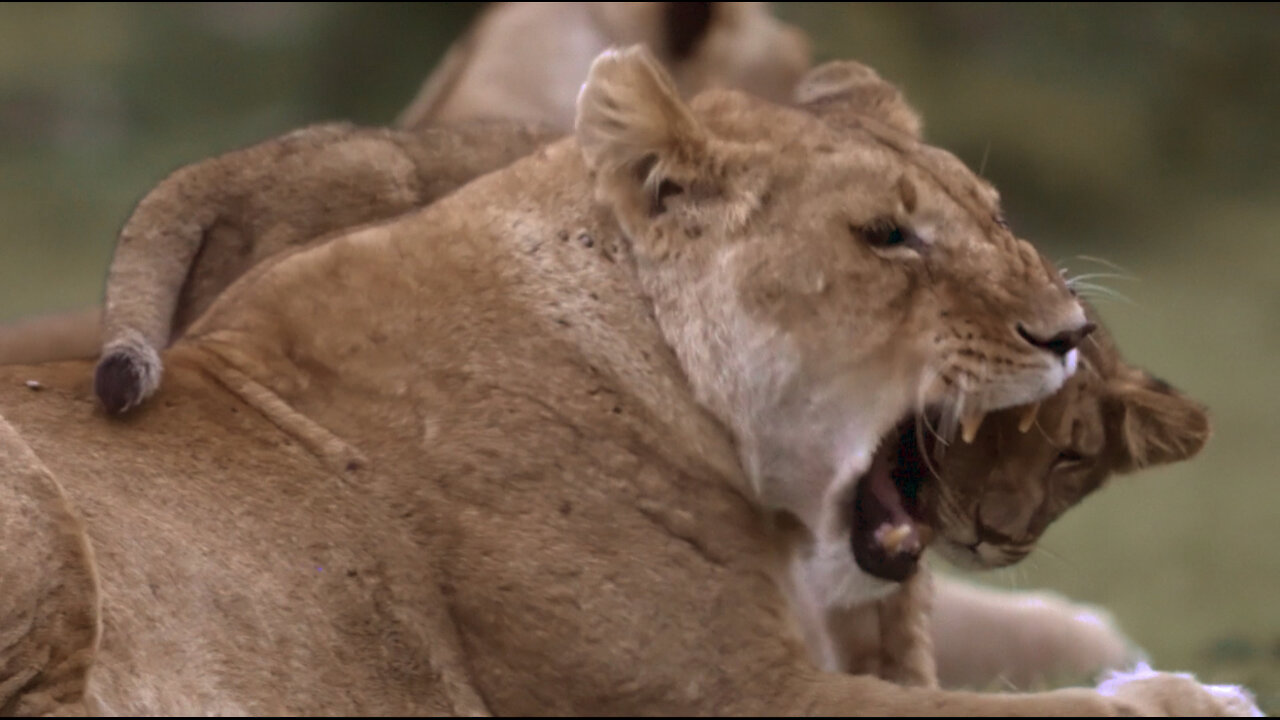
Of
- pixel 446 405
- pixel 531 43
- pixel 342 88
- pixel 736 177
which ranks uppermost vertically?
pixel 736 177

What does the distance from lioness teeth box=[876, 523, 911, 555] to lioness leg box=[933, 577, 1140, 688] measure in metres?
1.38

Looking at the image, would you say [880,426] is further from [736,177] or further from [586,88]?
[586,88]

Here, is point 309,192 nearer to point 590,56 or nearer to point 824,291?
point 824,291

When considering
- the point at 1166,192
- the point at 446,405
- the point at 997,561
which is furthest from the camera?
the point at 1166,192

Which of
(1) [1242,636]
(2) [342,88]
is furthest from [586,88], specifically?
(2) [342,88]

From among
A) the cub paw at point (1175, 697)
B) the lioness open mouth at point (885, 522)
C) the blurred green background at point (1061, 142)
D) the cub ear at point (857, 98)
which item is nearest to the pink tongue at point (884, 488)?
the lioness open mouth at point (885, 522)

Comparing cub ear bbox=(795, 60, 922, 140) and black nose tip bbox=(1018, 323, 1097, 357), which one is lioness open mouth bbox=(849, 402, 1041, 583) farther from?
cub ear bbox=(795, 60, 922, 140)

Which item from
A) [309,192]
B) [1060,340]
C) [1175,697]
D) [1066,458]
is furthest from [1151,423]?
[309,192]

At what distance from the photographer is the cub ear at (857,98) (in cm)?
217

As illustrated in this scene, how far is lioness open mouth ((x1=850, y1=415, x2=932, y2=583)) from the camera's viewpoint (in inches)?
73.5

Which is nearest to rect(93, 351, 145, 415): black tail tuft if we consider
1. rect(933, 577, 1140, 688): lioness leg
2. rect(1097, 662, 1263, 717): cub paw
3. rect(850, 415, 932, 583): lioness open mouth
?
rect(850, 415, 932, 583): lioness open mouth

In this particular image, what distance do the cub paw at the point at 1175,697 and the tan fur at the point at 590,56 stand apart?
8.16ft

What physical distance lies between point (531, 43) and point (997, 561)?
258cm

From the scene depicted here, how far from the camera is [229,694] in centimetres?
175
